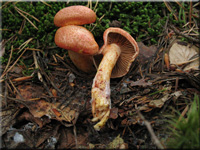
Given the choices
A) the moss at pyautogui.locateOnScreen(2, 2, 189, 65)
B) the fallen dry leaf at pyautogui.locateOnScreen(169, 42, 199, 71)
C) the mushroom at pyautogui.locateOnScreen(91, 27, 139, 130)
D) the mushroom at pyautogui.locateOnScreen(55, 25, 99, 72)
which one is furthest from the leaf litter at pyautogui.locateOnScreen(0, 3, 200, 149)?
the mushroom at pyautogui.locateOnScreen(55, 25, 99, 72)

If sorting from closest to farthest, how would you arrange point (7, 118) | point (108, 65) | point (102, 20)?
point (7, 118) → point (108, 65) → point (102, 20)

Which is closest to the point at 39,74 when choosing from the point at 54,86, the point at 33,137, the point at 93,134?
the point at 54,86

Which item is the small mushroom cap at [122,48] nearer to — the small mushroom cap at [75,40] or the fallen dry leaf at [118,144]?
the small mushroom cap at [75,40]

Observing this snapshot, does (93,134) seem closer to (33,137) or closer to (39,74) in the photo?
(33,137)

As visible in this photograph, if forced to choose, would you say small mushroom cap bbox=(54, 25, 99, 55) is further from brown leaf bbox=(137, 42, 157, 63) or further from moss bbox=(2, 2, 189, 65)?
brown leaf bbox=(137, 42, 157, 63)

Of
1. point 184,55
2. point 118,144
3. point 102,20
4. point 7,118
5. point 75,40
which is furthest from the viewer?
point 102,20

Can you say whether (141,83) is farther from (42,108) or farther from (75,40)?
(42,108)

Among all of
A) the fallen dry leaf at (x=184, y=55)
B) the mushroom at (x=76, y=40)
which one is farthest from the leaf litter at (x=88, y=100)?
the mushroom at (x=76, y=40)

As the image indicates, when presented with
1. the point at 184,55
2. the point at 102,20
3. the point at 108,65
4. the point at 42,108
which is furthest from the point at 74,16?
the point at 184,55
